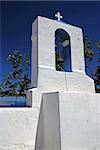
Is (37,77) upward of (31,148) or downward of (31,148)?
upward

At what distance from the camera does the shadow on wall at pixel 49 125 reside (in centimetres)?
559

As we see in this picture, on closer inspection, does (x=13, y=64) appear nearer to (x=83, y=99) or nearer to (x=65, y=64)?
(x=65, y=64)

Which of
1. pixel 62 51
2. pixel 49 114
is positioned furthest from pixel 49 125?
pixel 62 51

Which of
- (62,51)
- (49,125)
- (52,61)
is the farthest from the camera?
(62,51)

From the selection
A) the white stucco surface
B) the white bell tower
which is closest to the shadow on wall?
the white stucco surface

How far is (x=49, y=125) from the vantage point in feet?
→ 19.4

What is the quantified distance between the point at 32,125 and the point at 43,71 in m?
1.84

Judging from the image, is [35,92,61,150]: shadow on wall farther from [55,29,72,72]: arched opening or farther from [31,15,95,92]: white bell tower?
[55,29,72,72]: arched opening

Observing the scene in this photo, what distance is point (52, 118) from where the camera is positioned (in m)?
5.82

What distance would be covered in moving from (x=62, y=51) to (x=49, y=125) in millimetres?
3183

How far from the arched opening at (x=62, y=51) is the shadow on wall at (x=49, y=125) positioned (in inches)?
70.1

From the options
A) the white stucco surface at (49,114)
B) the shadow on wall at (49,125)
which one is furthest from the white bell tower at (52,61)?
the shadow on wall at (49,125)

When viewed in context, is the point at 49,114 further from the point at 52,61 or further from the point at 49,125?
the point at 52,61

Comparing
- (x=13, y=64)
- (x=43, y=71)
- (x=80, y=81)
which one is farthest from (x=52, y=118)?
(x=13, y=64)
